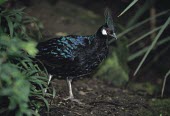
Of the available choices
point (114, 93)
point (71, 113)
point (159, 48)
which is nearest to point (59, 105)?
point (71, 113)

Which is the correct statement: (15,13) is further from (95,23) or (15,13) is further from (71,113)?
(95,23)

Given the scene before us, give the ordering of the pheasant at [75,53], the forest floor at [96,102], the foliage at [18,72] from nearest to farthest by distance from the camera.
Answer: the foliage at [18,72] → the forest floor at [96,102] → the pheasant at [75,53]

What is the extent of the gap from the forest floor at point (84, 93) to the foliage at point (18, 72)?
1.00 feet

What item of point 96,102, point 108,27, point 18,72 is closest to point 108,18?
point 108,27

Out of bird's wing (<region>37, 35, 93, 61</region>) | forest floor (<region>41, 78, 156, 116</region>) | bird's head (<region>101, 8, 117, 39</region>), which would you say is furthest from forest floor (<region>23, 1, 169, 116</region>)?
bird's head (<region>101, 8, 117, 39</region>)

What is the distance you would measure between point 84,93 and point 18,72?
2.25 meters

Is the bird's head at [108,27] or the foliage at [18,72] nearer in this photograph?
the foliage at [18,72]

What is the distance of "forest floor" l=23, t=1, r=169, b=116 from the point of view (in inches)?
185

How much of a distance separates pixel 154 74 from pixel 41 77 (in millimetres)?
3406

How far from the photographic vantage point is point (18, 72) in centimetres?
323

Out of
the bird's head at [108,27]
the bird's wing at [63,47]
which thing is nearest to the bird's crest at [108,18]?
the bird's head at [108,27]

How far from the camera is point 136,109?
16.1 feet

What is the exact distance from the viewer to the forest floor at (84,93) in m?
4.71

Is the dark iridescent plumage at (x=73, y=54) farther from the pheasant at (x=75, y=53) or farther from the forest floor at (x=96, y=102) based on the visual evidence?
the forest floor at (x=96, y=102)
